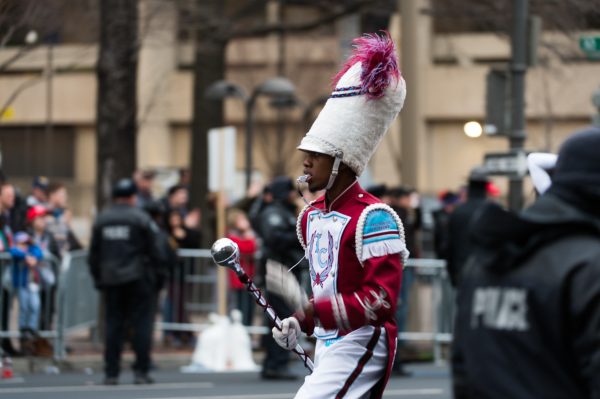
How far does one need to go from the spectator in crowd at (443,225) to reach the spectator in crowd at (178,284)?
109 inches

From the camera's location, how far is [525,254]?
142 inches

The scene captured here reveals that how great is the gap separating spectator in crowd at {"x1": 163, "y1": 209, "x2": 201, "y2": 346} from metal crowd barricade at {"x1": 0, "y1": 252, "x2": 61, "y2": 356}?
1639 mm

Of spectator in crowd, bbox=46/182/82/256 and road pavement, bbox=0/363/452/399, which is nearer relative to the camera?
road pavement, bbox=0/363/452/399

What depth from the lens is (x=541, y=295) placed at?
138 inches

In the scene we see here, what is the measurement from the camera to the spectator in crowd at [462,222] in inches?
529

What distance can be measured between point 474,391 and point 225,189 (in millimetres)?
12560

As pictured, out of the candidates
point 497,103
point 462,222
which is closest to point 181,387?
point 462,222

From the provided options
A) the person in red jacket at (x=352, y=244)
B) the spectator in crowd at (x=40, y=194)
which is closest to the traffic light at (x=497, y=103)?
the spectator in crowd at (x=40, y=194)

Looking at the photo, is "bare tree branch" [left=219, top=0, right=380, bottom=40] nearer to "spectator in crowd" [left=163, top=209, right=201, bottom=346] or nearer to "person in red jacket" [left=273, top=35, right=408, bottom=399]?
"spectator in crowd" [left=163, top=209, right=201, bottom=346]

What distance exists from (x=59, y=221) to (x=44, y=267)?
142cm

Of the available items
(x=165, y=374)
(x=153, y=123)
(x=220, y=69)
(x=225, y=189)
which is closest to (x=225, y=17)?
(x=220, y=69)

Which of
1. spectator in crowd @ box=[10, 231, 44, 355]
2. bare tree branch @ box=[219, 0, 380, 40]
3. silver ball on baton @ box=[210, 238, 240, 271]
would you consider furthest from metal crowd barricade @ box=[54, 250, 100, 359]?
silver ball on baton @ box=[210, 238, 240, 271]

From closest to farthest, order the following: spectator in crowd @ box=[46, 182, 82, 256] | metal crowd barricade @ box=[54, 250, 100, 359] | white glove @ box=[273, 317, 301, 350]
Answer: white glove @ box=[273, 317, 301, 350], metal crowd barricade @ box=[54, 250, 100, 359], spectator in crowd @ box=[46, 182, 82, 256]

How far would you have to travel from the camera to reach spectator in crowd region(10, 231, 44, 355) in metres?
14.5
